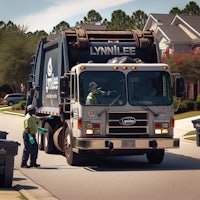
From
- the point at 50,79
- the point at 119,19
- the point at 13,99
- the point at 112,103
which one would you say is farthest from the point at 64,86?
the point at 119,19

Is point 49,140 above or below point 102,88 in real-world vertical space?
below

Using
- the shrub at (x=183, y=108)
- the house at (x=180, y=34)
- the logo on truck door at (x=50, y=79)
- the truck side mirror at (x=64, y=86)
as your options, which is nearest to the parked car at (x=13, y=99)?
the house at (x=180, y=34)

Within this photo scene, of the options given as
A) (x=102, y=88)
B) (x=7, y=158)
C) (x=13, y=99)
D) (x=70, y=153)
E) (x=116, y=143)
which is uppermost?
(x=13, y=99)

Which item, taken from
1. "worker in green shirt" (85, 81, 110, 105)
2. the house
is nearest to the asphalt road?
"worker in green shirt" (85, 81, 110, 105)

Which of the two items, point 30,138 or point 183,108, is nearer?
point 30,138

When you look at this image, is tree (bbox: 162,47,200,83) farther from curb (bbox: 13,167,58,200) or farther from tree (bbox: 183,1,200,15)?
tree (bbox: 183,1,200,15)

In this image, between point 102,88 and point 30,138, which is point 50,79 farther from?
point 102,88

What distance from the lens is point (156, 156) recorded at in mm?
17344

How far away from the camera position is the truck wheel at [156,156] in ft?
56.2

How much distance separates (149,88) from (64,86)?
2.22 metres

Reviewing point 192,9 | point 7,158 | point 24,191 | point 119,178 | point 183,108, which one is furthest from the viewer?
point 192,9

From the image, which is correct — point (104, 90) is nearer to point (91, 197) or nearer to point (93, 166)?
point (93, 166)

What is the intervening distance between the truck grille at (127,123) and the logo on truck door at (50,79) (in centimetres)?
347

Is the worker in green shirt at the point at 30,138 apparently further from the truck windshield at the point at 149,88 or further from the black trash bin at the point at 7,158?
the black trash bin at the point at 7,158
